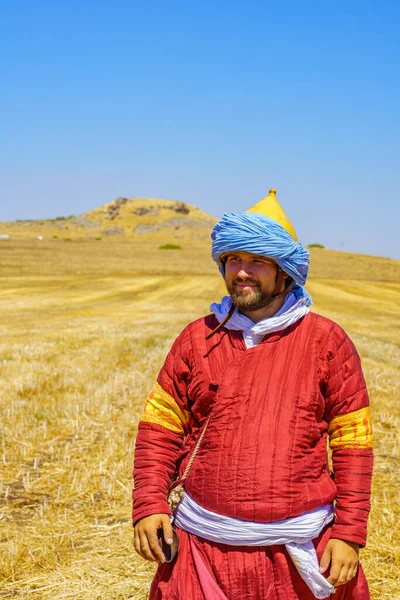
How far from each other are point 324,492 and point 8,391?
7344 millimetres

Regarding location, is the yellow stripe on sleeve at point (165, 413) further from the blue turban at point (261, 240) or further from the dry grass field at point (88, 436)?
the dry grass field at point (88, 436)

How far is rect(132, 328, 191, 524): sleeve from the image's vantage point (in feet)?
10.0

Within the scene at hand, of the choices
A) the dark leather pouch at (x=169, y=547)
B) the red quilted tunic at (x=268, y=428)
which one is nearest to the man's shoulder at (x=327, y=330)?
the red quilted tunic at (x=268, y=428)

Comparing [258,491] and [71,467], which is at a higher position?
[258,491]

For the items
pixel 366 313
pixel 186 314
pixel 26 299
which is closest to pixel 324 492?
pixel 186 314

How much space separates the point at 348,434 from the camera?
2959 mm

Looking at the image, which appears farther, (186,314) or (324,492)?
(186,314)

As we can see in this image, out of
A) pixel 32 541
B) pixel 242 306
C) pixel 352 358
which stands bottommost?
pixel 32 541

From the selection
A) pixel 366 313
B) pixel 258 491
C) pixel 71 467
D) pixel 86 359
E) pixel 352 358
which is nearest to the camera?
pixel 258 491

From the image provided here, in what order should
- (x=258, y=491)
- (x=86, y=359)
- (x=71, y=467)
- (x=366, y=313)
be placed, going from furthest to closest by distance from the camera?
(x=366, y=313) < (x=86, y=359) < (x=71, y=467) < (x=258, y=491)

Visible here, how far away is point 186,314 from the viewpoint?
2183 cm

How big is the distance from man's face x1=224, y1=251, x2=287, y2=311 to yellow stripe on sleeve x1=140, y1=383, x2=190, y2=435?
51 cm

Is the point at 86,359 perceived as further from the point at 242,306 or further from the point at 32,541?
the point at 242,306

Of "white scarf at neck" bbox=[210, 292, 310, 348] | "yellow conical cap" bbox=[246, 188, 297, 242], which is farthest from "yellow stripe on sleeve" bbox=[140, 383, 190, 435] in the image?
"yellow conical cap" bbox=[246, 188, 297, 242]
